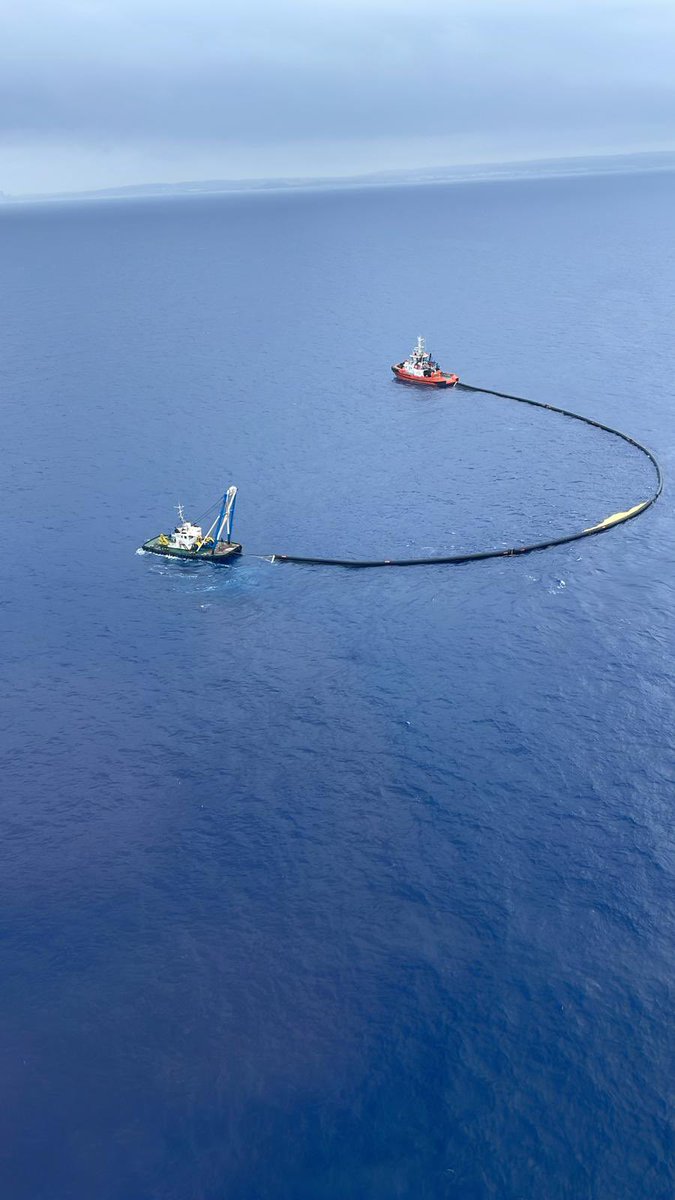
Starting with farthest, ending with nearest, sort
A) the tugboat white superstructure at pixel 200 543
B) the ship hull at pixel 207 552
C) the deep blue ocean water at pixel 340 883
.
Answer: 1. the tugboat white superstructure at pixel 200 543
2. the ship hull at pixel 207 552
3. the deep blue ocean water at pixel 340 883

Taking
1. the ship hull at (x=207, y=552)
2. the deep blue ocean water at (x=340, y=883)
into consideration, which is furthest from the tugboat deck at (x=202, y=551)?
the deep blue ocean water at (x=340, y=883)

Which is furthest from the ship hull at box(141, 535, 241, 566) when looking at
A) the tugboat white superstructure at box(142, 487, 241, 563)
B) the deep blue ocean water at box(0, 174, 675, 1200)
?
the deep blue ocean water at box(0, 174, 675, 1200)

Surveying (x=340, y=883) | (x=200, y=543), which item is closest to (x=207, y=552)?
(x=200, y=543)

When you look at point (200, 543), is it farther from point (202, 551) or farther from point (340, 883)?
point (340, 883)

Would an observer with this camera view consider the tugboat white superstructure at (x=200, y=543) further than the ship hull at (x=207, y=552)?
Yes

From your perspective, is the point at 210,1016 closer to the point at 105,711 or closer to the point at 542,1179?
the point at 542,1179

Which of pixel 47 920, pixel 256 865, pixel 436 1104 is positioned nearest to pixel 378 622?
pixel 256 865

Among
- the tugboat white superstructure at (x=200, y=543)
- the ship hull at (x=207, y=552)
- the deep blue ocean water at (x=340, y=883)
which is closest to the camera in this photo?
the deep blue ocean water at (x=340, y=883)

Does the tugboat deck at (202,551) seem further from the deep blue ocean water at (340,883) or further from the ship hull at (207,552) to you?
the deep blue ocean water at (340,883)

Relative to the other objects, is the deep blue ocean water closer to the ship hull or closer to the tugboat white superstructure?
the ship hull
